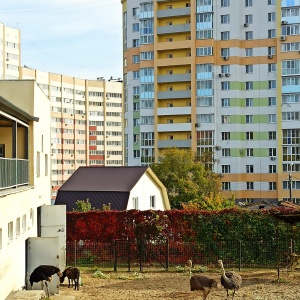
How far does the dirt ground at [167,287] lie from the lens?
798 inches

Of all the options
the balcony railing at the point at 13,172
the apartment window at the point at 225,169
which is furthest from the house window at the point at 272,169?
the balcony railing at the point at 13,172

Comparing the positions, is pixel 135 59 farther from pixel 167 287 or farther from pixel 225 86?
pixel 167 287

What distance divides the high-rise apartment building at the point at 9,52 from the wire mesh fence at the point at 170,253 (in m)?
76.2

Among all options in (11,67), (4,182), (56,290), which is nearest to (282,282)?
(56,290)

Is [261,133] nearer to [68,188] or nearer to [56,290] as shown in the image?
[68,188]

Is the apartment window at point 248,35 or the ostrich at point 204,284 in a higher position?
the apartment window at point 248,35

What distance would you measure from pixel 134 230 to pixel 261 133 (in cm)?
4911

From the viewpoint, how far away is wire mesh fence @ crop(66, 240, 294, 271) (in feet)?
89.6

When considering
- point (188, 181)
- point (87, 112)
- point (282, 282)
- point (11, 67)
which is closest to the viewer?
point (282, 282)

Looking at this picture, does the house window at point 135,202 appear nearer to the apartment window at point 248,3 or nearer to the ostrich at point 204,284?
the ostrich at point 204,284

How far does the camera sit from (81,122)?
123875mm

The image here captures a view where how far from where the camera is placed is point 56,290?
20594 millimetres

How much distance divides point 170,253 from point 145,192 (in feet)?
36.8

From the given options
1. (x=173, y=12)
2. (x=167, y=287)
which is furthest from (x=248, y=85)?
(x=167, y=287)
